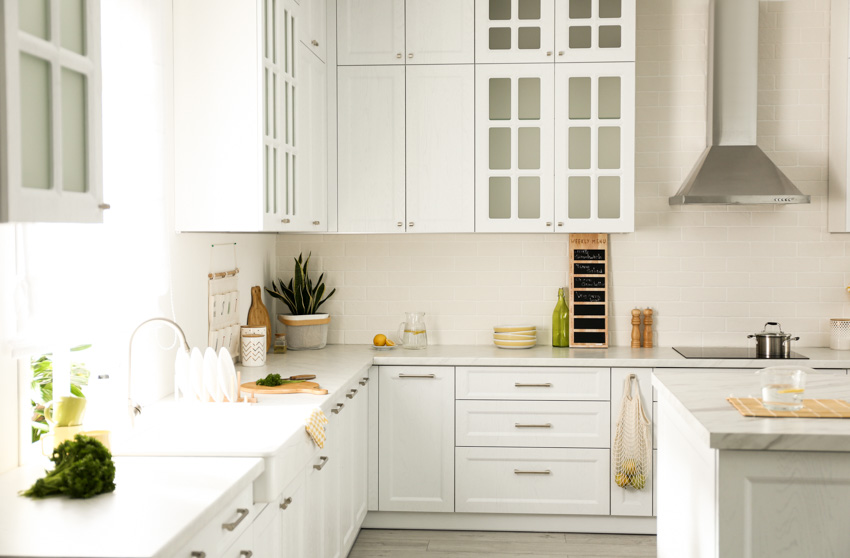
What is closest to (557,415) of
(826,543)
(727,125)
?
(727,125)

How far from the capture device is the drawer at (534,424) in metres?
4.20

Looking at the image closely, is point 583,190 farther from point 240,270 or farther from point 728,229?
point 240,270

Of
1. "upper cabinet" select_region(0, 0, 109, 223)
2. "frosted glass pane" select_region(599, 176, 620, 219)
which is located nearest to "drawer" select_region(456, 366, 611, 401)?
"frosted glass pane" select_region(599, 176, 620, 219)

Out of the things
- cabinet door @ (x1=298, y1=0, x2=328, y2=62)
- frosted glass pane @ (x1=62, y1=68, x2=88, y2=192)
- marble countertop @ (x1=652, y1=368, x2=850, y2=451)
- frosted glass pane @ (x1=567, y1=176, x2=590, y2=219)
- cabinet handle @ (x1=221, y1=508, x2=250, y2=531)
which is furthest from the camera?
frosted glass pane @ (x1=567, y1=176, x2=590, y2=219)

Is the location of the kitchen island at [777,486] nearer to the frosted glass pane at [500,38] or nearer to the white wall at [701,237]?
the white wall at [701,237]

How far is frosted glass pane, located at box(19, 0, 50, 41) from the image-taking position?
5.31 feet

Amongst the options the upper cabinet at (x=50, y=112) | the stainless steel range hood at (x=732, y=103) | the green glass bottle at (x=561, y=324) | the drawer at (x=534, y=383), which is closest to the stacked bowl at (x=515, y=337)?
the green glass bottle at (x=561, y=324)

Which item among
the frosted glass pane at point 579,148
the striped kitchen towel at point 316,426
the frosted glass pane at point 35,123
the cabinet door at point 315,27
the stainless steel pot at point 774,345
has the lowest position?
the striped kitchen towel at point 316,426

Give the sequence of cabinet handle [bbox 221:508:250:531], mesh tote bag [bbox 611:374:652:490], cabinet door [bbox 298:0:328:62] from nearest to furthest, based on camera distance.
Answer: cabinet handle [bbox 221:508:250:531], cabinet door [bbox 298:0:328:62], mesh tote bag [bbox 611:374:652:490]

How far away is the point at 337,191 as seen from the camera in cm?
445

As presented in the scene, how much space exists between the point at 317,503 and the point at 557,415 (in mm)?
1560

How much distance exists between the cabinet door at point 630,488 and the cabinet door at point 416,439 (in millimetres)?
798

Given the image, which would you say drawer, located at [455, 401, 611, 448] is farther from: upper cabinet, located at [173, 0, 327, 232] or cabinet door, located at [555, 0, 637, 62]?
cabinet door, located at [555, 0, 637, 62]

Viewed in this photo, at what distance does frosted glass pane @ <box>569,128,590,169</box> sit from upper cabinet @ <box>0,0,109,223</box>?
9.43 feet
